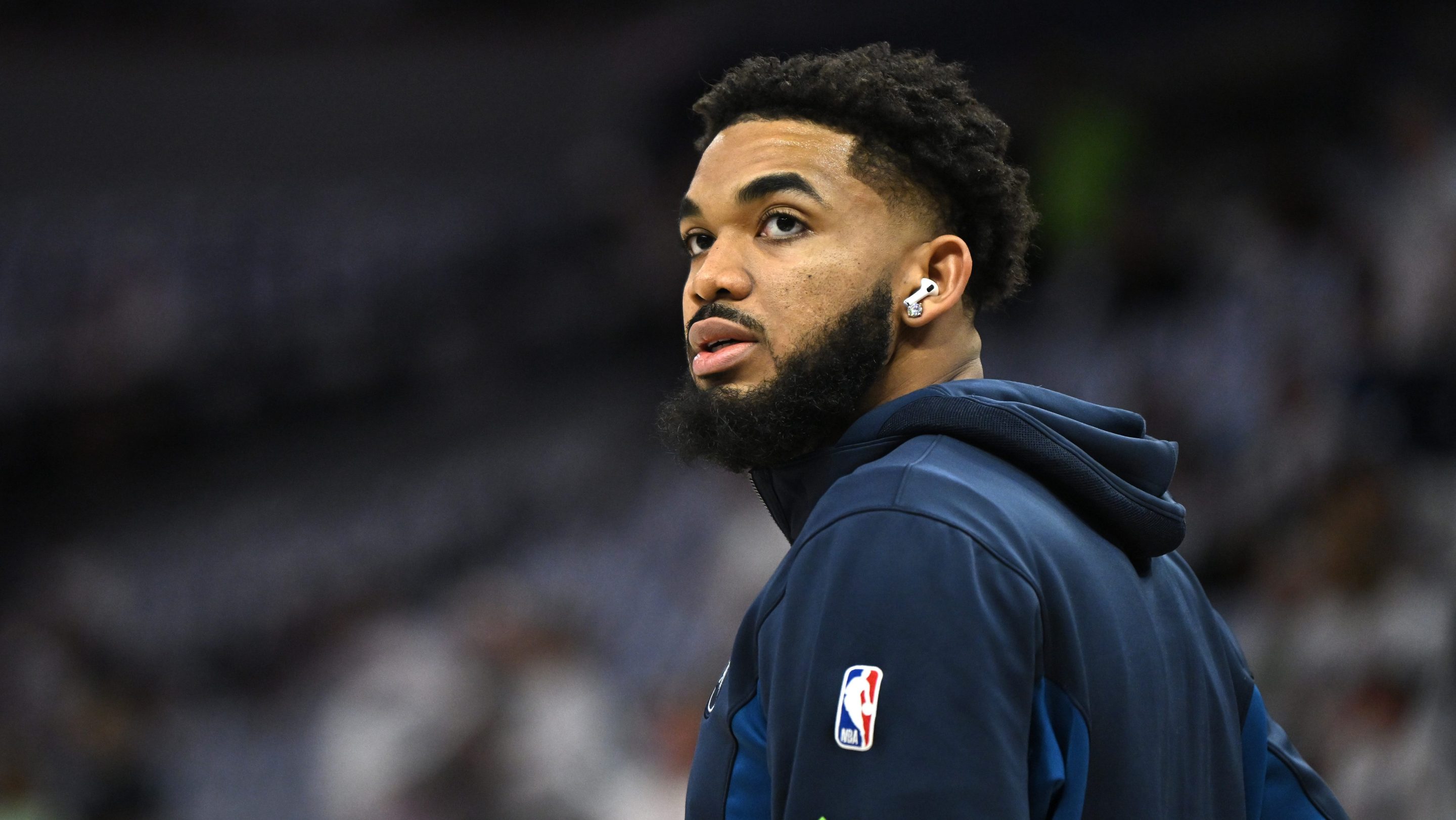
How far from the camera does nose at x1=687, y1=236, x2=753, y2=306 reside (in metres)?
1.93

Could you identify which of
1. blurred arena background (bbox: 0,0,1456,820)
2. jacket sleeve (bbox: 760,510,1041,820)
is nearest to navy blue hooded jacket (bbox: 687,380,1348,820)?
jacket sleeve (bbox: 760,510,1041,820)

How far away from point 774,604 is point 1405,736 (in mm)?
3525

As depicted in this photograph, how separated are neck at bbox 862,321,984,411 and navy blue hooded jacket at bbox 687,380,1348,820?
161 mm

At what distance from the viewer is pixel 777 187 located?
1.92m

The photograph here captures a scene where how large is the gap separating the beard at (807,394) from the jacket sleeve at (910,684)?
0.42 meters

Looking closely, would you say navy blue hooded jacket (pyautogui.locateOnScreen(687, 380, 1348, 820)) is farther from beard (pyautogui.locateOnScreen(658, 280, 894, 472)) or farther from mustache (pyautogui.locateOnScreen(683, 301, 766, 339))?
mustache (pyautogui.locateOnScreen(683, 301, 766, 339))

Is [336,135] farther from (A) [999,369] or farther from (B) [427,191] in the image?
(A) [999,369]

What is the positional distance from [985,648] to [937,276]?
2.40 ft

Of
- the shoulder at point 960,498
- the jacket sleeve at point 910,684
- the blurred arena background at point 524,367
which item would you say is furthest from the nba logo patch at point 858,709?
the blurred arena background at point 524,367

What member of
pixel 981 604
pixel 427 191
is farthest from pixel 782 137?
pixel 427 191

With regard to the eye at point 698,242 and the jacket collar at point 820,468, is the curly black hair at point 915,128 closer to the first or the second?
the eye at point 698,242

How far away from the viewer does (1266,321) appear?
6.08 m

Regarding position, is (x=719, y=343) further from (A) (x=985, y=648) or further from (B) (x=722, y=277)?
(A) (x=985, y=648)

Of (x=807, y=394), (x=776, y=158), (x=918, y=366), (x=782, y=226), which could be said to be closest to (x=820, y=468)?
(x=807, y=394)
